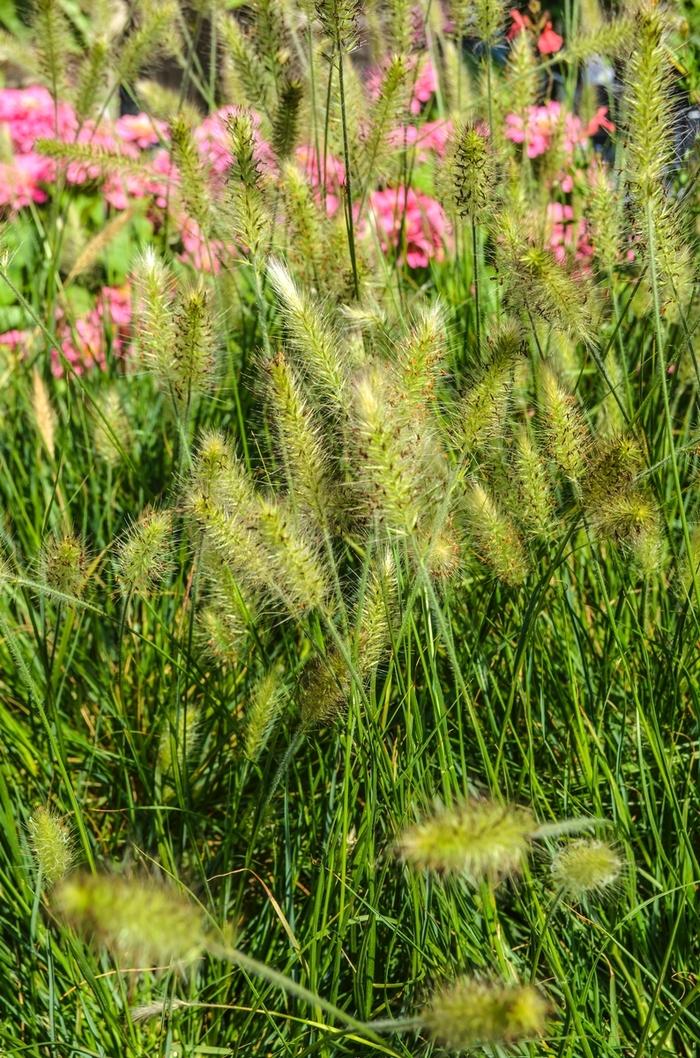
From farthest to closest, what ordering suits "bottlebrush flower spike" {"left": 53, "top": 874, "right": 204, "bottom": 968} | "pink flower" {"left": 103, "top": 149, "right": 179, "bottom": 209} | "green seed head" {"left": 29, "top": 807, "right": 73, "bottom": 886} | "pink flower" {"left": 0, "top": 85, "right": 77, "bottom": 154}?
"pink flower" {"left": 0, "top": 85, "right": 77, "bottom": 154} → "pink flower" {"left": 103, "top": 149, "right": 179, "bottom": 209} → "green seed head" {"left": 29, "top": 807, "right": 73, "bottom": 886} → "bottlebrush flower spike" {"left": 53, "top": 874, "right": 204, "bottom": 968}

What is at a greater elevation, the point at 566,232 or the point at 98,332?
the point at 566,232

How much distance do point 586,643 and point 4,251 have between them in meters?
1.12

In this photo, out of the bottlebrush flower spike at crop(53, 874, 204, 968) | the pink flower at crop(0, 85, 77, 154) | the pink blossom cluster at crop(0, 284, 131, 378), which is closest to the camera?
the bottlebrush flower spike at crop(53, 874, 204, 968)

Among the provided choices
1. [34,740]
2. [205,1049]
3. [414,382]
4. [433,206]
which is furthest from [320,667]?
[433,206]

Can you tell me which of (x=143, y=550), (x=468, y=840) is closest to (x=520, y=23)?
(x=143, y=550)

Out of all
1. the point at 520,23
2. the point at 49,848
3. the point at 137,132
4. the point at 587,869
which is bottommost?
the point at 49,848

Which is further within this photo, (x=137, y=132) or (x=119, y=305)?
(x=137, y=132)

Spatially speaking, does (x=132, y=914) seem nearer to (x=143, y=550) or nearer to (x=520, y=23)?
(x=143, y=550)

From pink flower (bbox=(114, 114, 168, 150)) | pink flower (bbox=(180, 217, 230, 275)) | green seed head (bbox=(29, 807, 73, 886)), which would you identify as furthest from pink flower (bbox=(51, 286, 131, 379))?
green seed head (bbox=(29, 807, 73, 886))

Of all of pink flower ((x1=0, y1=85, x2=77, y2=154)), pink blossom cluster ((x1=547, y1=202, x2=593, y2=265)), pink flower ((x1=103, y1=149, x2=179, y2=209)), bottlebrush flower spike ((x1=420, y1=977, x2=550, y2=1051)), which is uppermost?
pink flower ((x1=0, y1=85, x2=77, y2=154))

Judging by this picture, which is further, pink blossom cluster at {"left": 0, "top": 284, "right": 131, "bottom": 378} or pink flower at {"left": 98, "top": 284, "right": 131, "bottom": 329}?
pink flower at {"left": 98, "top": 284, "right": 131, "bottom": 329}

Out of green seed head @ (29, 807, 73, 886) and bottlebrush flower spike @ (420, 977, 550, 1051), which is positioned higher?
bottlebrush flower spike @ (420, 977, 550, 1051)

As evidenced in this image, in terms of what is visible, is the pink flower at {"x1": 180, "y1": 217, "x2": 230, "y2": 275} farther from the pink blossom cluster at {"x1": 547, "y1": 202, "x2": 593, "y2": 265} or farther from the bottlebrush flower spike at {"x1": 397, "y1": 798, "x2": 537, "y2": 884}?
A: the bottlebrush flower spike at {"x1": 397, "y1": 798, "x2": 537, "y2": 884}

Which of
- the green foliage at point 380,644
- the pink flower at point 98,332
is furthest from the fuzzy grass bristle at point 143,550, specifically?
the pink flower at point 98,332
